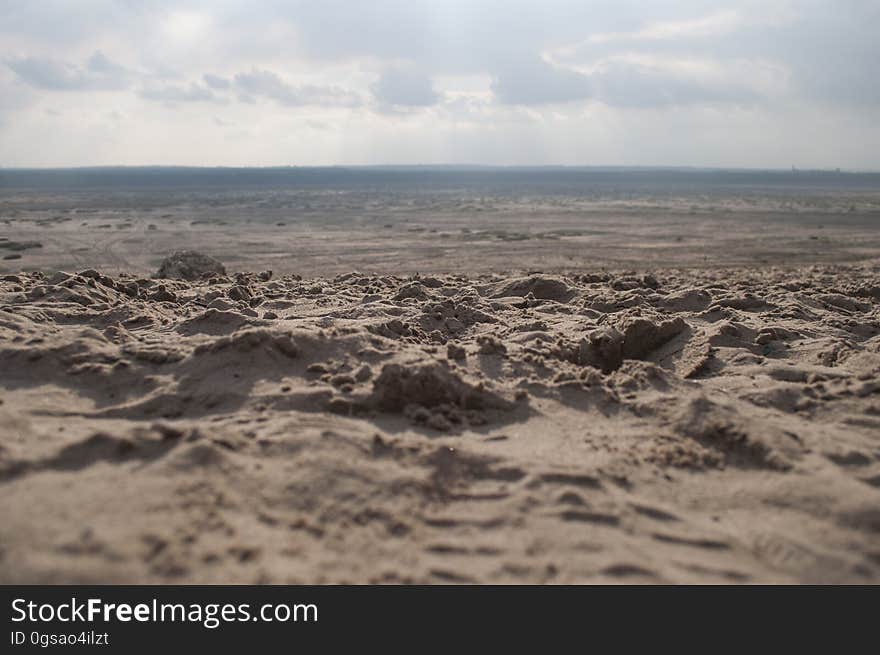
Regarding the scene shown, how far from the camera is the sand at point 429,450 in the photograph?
226 cm

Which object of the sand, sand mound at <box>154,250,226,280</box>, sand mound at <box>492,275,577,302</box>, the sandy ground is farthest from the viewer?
the sandy ground

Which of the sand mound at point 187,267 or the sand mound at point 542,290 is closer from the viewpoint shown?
the sand mound at point 542,290

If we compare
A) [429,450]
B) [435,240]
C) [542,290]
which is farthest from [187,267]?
[435,240]

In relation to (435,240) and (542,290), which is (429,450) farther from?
(435,240)

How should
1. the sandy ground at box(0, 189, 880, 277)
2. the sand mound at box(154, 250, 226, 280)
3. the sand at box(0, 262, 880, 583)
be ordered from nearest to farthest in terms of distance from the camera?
the sand at box(0, 262, 880, 583) → the sand mound at box(154, 250, 226, 280) → the sandy ground at box(0, 189, 880, 277)

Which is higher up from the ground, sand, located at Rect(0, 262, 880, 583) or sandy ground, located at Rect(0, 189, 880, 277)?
sandy ground, located at Rect(0, 189, 880, 277)

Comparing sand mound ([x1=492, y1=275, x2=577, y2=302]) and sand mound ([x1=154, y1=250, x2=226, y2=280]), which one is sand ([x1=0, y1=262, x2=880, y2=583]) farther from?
sand mound ([x1=154, y1=250, x2=226, y2=280])

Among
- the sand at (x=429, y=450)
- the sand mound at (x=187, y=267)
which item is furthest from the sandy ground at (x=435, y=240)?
the sand at (x=429, y=450)

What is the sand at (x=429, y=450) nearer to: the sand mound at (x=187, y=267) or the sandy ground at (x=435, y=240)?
the sand mound at (x=187, y=267)

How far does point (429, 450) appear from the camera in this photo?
117 inches

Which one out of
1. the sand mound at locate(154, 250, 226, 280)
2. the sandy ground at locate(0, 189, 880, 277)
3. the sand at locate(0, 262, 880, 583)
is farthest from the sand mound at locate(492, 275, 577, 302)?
the sandy ground at locate(0, 189, 880, 277)

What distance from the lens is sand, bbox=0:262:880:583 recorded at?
2.26m

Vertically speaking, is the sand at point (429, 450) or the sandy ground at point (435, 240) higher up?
the sandy ground at point (435, 240)
